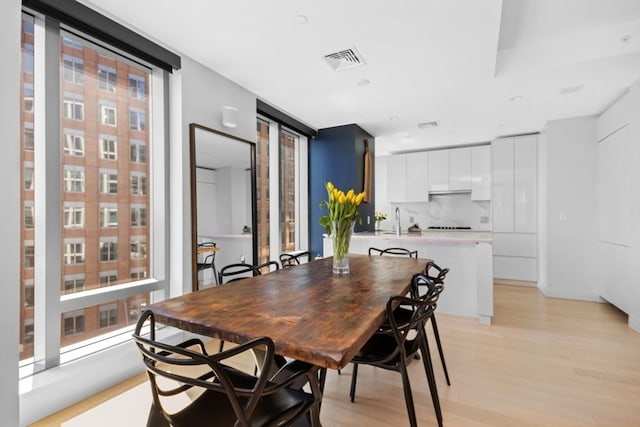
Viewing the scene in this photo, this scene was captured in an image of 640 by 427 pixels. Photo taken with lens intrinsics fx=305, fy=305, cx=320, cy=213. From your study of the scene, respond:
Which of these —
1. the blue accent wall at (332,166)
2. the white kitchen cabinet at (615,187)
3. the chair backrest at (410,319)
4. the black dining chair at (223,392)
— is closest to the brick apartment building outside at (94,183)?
the black dining chair at (223,392)

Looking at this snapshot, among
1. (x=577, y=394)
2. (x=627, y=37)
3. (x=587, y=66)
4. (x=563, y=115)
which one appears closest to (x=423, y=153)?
(x=563, y=115)

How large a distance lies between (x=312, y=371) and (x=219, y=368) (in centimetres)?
32

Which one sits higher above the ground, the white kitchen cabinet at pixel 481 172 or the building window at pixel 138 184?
the white kitchen cabinet at pixel 481 172

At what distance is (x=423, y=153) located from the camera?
6121 millimetres

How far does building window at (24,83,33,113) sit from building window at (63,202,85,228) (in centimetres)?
58

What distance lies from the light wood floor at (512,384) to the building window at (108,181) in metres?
1.35

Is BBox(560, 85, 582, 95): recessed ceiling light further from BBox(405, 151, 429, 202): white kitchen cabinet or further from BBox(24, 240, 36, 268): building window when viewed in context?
BBox(24, 240, 36, 268): building window

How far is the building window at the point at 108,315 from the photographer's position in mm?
2184

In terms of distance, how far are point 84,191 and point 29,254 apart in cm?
48

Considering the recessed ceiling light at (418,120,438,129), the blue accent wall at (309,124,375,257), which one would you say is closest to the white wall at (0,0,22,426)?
the blue accent wall at (309,124,375,257)

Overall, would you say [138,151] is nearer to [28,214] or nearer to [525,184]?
[28,214]

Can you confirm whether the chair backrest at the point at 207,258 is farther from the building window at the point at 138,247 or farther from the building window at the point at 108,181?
the building window at the point at 108,181

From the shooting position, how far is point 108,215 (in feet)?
7.19

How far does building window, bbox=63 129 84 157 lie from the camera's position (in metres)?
1.97
